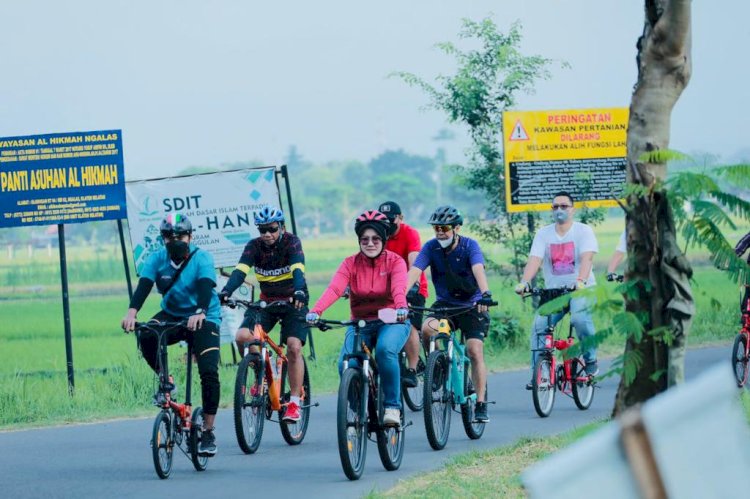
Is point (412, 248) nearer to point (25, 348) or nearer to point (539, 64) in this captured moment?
point (539, 64)

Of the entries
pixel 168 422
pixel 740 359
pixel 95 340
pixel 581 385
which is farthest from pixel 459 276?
pixel 95 340

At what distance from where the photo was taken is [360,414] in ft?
31.8

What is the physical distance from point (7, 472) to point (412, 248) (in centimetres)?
475

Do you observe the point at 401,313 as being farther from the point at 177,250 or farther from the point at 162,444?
the point at 162,444

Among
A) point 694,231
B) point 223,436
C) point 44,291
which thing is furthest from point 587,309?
point 44,291

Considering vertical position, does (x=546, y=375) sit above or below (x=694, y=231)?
below

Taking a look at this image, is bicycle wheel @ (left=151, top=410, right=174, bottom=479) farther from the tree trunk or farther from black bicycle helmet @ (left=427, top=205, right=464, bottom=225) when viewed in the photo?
the tree trunk

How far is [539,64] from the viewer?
22.5 metres

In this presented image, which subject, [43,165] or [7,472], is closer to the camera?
[7,472]

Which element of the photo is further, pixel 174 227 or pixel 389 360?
pixel 174 227

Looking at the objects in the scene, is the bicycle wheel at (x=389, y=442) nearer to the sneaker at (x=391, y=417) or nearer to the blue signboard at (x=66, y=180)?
the sneaker at (x=391, y=417)

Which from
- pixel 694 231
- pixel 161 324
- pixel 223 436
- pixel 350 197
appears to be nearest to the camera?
pixel 694 231

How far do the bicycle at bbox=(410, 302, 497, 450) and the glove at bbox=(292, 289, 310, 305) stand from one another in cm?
91

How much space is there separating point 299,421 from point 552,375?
256 centimetres
